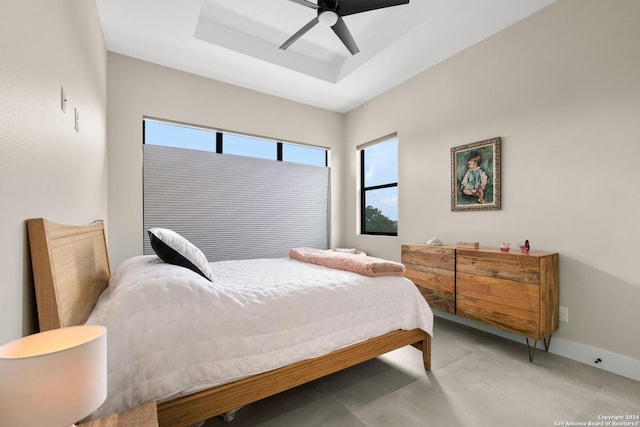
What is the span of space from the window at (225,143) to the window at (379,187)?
2.55 feet

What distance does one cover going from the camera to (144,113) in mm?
3318

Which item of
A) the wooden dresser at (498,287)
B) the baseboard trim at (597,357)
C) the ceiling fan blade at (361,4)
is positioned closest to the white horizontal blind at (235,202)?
the wooden dresser at (498,287)

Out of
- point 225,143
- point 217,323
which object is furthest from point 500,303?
point 225,143

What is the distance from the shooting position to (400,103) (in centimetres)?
391

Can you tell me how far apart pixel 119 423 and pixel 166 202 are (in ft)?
9.59

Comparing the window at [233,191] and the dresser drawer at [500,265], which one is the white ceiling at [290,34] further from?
the dresser drawer at [500,265]

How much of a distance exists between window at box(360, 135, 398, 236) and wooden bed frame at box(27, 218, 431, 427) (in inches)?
92.4

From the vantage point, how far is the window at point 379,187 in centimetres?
412

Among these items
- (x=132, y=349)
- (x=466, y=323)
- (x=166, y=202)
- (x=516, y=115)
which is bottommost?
(x=466, y=323)

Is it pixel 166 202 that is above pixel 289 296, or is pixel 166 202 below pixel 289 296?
above

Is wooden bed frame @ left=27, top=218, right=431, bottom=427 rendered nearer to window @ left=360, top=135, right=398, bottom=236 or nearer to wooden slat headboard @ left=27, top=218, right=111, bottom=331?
wooden slat headboard @ left=27, top=218, right=111, bottom=331

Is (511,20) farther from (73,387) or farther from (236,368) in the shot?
(73,387)

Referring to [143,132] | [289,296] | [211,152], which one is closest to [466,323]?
Result: [289,296]

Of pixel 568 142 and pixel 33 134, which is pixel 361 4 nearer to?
pixel 568 142
